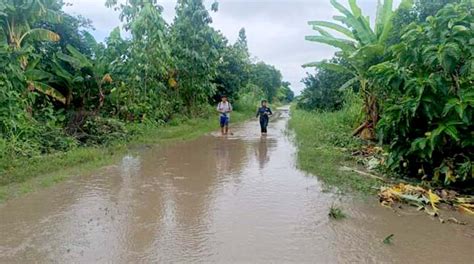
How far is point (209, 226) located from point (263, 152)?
648cm

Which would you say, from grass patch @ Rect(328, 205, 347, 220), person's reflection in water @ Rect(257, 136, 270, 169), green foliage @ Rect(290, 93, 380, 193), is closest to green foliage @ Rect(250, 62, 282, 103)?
green foliage @ Rect(290, 93, 380, 193)

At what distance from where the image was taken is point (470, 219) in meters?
5.36

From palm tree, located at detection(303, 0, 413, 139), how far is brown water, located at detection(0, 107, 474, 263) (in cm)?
549

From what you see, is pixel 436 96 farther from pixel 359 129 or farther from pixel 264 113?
pixel 264 113

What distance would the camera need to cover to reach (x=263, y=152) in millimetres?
11320

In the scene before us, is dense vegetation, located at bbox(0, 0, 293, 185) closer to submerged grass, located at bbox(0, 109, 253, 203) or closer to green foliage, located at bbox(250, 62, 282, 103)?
submerged grass, located at bbox(0, 109, 253, 203)

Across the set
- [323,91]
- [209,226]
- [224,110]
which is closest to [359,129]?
[224,110]

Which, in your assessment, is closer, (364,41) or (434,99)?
(434,99)

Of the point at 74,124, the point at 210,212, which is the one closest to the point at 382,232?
the point at 210,212

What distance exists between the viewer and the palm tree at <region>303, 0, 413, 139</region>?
11672 millimetres

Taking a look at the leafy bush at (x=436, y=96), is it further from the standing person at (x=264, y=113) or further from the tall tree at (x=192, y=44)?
the tall tree at (x=192, y=44)

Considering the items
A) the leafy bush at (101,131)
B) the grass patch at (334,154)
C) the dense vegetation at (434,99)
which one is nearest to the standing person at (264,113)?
the grass patch at (334,154)

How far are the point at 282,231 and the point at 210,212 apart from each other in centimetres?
115

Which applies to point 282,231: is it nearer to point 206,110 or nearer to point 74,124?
point 74,124
